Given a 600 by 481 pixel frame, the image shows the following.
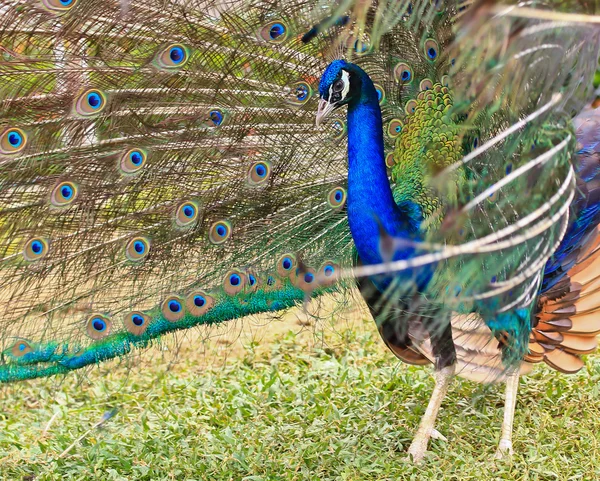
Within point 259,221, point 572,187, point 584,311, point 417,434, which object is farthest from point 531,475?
point 572,187

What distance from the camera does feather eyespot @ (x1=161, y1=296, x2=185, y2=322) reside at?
2812mm

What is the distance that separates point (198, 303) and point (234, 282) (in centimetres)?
16

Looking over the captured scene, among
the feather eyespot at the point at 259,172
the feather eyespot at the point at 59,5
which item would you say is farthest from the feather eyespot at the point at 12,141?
the feather eyespot at the point at 259,172

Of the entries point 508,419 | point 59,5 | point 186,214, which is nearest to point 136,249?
point 186,214

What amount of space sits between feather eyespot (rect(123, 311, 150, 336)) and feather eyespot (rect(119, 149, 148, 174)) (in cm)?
53

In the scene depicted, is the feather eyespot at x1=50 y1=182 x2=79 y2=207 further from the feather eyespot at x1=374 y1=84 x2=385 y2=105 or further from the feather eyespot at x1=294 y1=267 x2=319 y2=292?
the feather eyespot at x1=374 y1=84 x2=385 y2=105

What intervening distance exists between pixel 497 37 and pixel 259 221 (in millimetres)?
1914

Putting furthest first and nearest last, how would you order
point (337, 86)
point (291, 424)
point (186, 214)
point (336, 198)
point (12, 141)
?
point (291, 424) → point (336, 198) → point (186, 214) → point (12, 141) → point (337, 86)

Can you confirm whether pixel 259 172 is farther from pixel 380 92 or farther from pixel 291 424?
pixel 291 424

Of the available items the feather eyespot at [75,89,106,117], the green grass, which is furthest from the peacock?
the green grass

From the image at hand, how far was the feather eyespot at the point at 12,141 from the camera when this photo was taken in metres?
2.63

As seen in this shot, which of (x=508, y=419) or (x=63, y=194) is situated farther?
(x=508, y=419)

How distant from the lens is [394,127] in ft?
9.62

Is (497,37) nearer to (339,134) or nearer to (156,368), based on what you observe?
(339,134)
